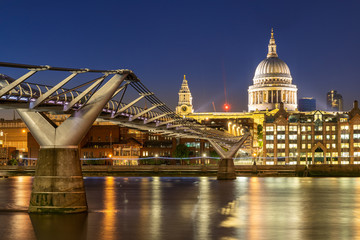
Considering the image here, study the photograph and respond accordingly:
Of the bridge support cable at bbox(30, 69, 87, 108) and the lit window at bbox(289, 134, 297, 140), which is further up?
the lit window at bbox(289, 134, 297, 140)

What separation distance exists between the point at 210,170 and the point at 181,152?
30342mm

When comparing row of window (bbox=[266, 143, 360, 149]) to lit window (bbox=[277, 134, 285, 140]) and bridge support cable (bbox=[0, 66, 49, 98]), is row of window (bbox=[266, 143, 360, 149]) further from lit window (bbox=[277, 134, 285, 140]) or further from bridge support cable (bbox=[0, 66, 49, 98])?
bridge support cable (bbox=[0, 66, 49, 98])

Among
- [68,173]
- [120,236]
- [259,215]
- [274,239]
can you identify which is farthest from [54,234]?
[259,215]

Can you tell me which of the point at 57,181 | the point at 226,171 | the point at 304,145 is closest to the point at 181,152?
the point at 304,145

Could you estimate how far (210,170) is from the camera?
115m

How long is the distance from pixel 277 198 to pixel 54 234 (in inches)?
1121

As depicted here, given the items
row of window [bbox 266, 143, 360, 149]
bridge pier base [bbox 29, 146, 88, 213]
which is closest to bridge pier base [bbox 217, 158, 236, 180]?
bridge pier base [bbox 29, 146, 88, 213]

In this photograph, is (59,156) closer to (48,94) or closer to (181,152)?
(48,94)

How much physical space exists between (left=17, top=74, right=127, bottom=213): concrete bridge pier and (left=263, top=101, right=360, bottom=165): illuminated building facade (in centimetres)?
13106

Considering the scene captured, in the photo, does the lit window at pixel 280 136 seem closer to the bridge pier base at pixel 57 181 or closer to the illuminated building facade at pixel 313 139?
the illuminated building facade at pixel 313 139

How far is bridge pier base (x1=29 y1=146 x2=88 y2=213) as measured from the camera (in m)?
34.5

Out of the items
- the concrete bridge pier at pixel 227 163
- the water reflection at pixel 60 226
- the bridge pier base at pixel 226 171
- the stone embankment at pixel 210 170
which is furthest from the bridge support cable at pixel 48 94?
the stone embankment at pixel 210 170

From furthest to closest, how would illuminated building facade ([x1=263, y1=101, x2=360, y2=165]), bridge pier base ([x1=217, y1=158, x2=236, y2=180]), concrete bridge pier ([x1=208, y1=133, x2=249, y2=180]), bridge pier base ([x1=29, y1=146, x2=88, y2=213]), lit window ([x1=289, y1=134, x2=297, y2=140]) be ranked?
lit window ([x1=289, y1=134, x2=297, y2=140]) < illuminated building facade ([x1=263, y1=101, x2=360, y2=165]) < bridge pier base ([x1=217, y1=158, x2=236, y2=180]) < concrete bridge pier ([x1=208, y1=133, x2=249, y2=180]) < bridge pier base ([x1=29, y1=146, x2=88, y2=213])

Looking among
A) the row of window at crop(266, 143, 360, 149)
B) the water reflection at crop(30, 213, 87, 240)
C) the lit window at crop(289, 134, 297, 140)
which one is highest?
the lit window at crop(289, 134, 297, 140)
